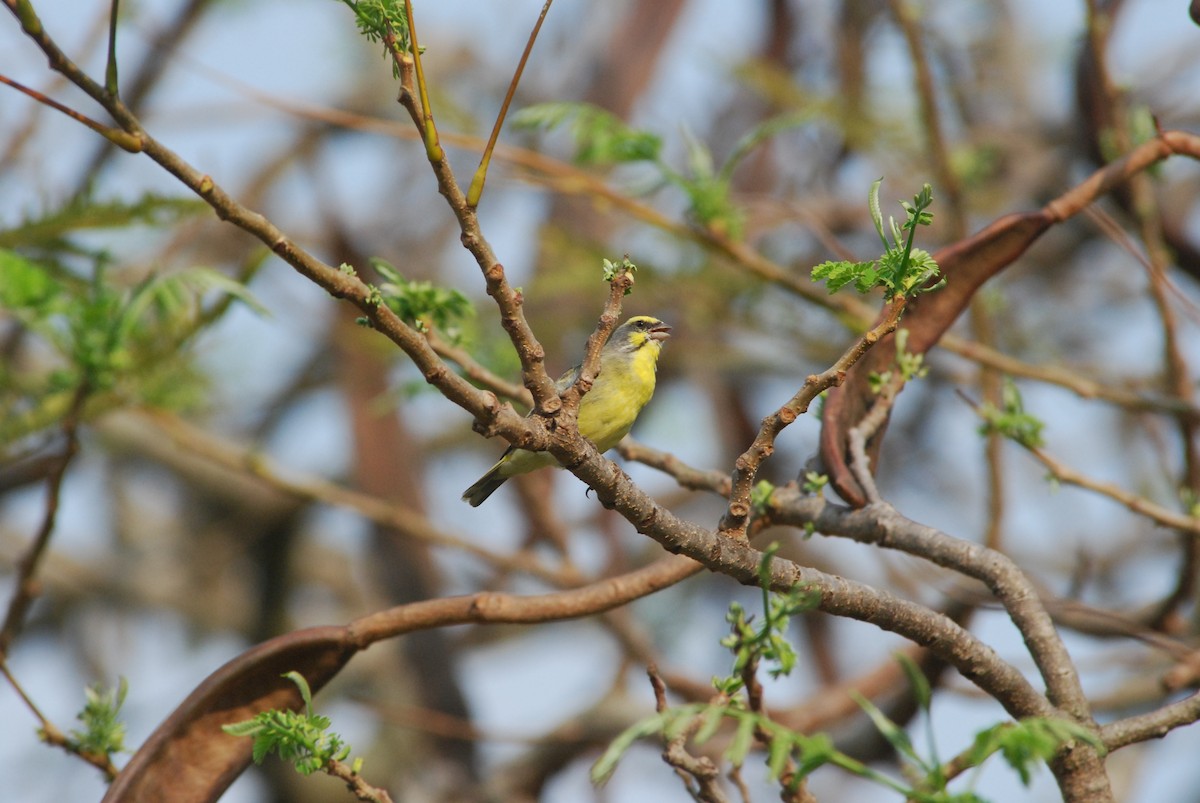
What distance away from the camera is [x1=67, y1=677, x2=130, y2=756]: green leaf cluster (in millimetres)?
2381

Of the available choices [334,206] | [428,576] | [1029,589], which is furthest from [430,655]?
[1029,589]

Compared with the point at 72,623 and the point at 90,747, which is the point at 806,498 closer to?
the point at 90,747

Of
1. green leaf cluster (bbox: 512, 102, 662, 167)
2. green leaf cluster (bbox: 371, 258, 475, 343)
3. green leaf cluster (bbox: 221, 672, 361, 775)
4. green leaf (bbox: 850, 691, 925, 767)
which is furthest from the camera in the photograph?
green leaf cluster (bbox: 512, 102, 662, 167)

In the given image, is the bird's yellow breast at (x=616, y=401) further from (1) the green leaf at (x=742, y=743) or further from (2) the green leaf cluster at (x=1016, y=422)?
(1) the green leaf at (x=742, y=743)

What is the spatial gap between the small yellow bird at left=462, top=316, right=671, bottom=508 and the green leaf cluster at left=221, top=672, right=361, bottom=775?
2.03 m

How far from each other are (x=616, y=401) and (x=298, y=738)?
2379mm

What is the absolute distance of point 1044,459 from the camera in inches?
111

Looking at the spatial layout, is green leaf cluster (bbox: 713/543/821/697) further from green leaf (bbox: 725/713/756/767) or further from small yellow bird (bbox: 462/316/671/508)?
small yellow bird (bbox: 462/316/671/508)

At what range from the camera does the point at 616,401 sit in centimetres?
421

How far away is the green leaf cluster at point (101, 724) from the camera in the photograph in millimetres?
2381

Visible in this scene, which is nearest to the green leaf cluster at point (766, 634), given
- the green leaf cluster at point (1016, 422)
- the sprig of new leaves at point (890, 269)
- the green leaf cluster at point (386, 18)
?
the sprig of new leaves at point (890, 269)

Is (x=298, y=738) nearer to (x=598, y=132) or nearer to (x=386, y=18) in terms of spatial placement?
(x=386, y=18)

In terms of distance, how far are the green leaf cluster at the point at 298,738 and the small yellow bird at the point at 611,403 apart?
2.03 meters

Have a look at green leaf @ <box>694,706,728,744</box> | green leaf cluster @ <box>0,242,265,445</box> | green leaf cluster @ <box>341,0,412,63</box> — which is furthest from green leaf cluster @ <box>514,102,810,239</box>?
green leaf @ <box>694,706,728,744</box>
